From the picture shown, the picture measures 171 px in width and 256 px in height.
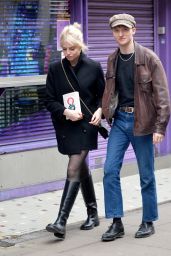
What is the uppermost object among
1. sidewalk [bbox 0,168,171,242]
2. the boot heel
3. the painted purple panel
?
the boot heel

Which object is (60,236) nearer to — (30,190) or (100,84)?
(100,84)

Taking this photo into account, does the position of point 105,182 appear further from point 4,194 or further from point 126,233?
point 4,194

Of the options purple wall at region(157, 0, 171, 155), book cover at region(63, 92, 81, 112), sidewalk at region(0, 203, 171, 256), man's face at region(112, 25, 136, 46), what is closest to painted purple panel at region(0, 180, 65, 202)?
sidewalk at region(0, 203, 171, 256)

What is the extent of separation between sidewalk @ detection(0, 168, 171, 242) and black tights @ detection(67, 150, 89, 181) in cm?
77

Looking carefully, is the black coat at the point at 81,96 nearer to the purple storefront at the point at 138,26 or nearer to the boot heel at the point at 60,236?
the boot heel at the point at 60,236

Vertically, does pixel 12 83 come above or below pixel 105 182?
above

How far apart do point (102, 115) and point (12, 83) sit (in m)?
2.02

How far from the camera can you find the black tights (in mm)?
6258

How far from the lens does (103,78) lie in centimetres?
648

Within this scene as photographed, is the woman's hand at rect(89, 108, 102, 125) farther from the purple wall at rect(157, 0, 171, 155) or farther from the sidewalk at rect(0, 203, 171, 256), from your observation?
the purple wall at rect(157, 0, 171, 155)

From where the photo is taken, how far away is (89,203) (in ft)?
21.8

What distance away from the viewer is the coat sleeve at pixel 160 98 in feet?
19.5

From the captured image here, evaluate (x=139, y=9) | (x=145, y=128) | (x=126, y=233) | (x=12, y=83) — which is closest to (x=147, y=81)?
(x=145, y=128)

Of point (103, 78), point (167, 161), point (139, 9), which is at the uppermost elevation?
point (139, 9)
